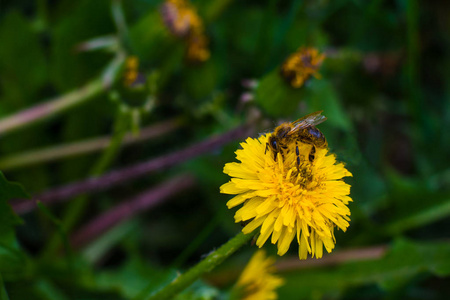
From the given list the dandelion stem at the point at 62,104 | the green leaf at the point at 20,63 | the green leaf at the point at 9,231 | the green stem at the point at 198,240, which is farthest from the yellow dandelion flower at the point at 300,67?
the green leaf at the point at 20,63

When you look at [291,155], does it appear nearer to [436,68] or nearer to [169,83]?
[169,83]

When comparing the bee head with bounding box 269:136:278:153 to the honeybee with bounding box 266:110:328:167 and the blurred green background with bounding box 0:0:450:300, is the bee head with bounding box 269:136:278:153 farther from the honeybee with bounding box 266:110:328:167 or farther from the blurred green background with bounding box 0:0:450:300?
the blurred green background with bounding box 0:0:450:300

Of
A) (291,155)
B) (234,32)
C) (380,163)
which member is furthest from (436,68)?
(291,155)

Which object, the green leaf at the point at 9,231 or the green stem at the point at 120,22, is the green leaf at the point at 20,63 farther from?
the green leaf at the point at 9,231

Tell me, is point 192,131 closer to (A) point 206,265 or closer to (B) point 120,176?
(B) point 120,176

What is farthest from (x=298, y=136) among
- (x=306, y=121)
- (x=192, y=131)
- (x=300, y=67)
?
(x=192, y=131)
